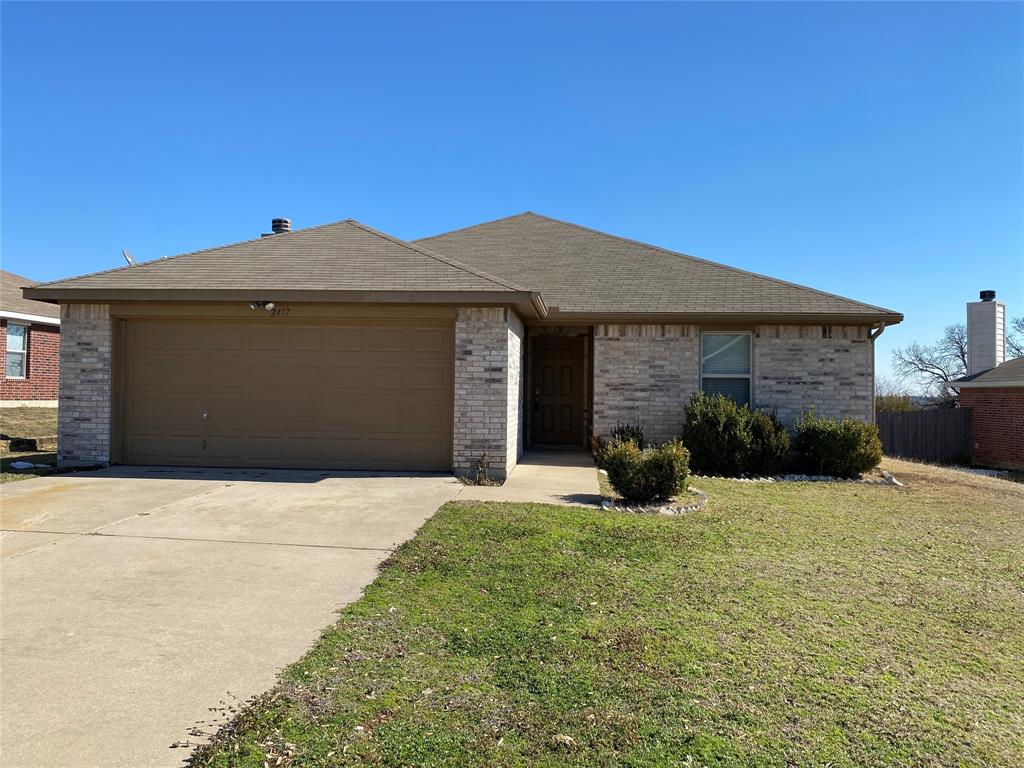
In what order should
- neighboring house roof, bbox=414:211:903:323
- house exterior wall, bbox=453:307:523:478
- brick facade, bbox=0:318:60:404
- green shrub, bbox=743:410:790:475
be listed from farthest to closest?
brick facade, bbox=0:318:60:404
neighboring house roof, bbox=414:211:903:323
green shrub, bbox=743:410:790:475
house exterior wall, bbox=453:307:523:478

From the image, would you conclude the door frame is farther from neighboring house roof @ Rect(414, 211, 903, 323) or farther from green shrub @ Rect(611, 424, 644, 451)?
green shrub @ Rect(611, 424, 644, 451)

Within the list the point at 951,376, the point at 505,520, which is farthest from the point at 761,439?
the point at 951,376

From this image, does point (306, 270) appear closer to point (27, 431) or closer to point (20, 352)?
point (27, 431)

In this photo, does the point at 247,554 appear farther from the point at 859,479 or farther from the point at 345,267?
the point at 859,479

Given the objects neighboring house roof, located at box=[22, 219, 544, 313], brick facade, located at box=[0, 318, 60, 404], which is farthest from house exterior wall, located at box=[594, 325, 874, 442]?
brick facade, located at box=[0, 318, 60, 404]

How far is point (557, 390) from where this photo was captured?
44.9ft

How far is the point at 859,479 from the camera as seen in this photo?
10.5 meters

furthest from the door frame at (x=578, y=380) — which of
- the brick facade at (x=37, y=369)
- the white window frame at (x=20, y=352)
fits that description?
the white window frame at (x=20, y=352)

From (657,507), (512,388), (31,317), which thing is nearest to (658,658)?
(657,507)

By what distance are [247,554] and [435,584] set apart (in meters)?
1.84

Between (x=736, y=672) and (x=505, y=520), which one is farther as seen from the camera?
(x=505, y=520)

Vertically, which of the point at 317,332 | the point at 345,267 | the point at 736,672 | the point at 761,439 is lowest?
the point at 736,672

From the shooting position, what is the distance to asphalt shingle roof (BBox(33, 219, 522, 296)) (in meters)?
9.24

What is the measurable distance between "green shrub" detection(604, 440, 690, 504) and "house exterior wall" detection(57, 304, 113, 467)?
25.4ft
